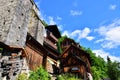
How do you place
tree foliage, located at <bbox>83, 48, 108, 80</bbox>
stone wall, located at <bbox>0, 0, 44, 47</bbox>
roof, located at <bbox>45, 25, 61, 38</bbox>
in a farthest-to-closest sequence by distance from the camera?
roof, located at <bbox>45, 25, 61, 38</bbox> → tree foliage, located at <bbox>83, 48, 108, 80</bbox> → stone wall, located at <bbox>0, 0, 44, 47</bbox>

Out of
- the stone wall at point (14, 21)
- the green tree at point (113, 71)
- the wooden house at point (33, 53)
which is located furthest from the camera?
the green tree at point (113, 71)

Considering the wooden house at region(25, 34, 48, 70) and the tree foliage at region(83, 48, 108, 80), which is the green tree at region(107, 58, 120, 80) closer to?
the tree foliage at region(83, 48, 108, 80)

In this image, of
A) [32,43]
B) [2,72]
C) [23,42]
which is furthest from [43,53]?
[2,72]

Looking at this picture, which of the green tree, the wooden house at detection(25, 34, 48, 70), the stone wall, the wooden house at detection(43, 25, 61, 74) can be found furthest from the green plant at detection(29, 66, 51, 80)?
the green tree

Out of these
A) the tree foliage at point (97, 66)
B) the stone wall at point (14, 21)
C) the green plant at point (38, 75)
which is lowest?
the green plant at point (38, 75)

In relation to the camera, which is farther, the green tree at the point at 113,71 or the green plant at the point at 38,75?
the green tree at the point at 113,71

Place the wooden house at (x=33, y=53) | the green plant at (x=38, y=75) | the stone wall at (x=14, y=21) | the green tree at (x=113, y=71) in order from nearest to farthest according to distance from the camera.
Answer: the green plant at (x=38, y=75) < the stone wall at (x=14, y=21) < the wooden house at (x=33, y=53) < the green tree at (x=113, y=71)

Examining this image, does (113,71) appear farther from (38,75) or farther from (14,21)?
(14,21)

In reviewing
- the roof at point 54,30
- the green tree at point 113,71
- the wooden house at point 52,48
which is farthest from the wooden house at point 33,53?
the roof at point 54,30

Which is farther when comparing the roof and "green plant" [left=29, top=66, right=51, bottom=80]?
the roof

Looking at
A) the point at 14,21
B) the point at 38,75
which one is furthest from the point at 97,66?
the point at 14,21

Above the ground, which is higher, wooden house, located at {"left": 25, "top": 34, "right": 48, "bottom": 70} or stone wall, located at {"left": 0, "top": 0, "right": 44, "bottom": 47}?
stone wall, located at {"left": 0, "top": 0, "right": 44, "bottom": 47}

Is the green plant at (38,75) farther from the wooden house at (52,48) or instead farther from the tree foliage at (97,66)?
the tree foliage at (97,66)

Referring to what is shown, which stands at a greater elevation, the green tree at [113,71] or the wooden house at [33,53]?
the wooden house at [33,53]
